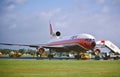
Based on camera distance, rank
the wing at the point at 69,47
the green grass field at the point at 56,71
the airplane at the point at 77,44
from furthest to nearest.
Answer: the wing at the point at 69,47, the airplane at the point at 77,44, the green grass field at the point at 56,71

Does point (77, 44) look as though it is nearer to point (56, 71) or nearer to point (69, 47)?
point (69, 47)

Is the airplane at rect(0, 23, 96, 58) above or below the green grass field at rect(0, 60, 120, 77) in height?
above

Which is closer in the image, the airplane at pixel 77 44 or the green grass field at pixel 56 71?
the green grass field at pixel 56 71

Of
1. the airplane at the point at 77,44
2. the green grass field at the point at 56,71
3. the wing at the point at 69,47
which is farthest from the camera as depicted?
the wing at the point at 69,47

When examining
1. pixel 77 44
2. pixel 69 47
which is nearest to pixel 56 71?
pixel 77 44

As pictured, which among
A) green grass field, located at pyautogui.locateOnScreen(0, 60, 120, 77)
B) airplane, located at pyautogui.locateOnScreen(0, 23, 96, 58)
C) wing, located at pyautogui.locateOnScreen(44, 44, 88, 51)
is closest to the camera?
green grass field, located at pyautogui.locateOnScreen(0, 60, 120, 77)

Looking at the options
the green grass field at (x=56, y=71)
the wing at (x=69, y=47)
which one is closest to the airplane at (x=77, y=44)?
the wing at (x=69, y=47)

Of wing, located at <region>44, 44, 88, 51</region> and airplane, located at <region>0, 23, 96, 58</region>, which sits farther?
wing, located at <region>44, 44, 88, 51</region>

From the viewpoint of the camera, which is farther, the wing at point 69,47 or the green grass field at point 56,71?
the wing at point 69,47

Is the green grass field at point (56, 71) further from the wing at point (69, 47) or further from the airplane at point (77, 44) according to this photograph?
the wing at point (69, 47)

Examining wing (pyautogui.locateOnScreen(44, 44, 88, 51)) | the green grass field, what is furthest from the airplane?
the green grass field

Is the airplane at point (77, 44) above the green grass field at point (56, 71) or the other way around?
above

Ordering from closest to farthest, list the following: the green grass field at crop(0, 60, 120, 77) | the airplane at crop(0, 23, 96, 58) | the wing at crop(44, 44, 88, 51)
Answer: the green grass field at crop(0, 60, 120, 77)
the airplane at crop(0, 23, 96, 58)
the wing at crop(44, 44, 88, 51)

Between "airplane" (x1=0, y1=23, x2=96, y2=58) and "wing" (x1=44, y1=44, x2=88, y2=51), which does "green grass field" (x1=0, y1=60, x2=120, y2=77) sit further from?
"wing" (x1=44, y1=44, x2=88, y2=51)
